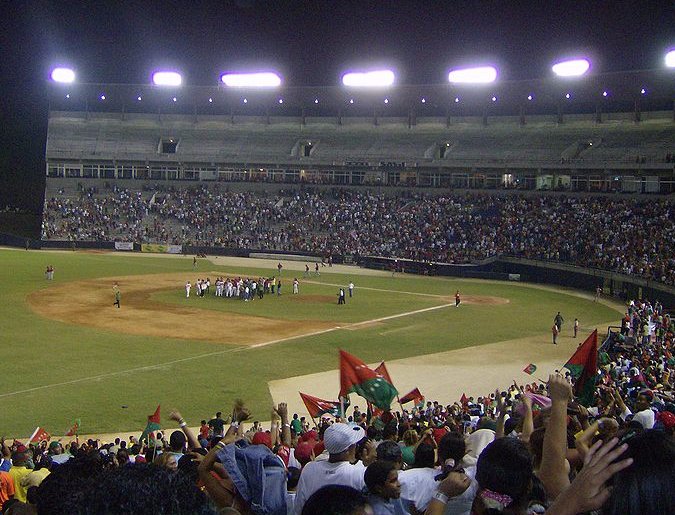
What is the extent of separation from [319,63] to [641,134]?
36331 millimetres

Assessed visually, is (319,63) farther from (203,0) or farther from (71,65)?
(71,65)

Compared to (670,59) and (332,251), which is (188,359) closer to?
(332,251)

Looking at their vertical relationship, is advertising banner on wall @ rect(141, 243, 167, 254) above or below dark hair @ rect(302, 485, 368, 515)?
below

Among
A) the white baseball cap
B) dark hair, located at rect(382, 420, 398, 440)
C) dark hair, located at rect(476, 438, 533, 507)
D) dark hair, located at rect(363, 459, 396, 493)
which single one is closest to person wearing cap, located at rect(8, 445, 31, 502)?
the white baseball cap

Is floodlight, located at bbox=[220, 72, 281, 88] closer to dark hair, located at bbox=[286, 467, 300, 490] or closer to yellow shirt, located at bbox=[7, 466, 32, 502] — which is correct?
yellow shirt, located at bbox=[7, 466, 32, 502]

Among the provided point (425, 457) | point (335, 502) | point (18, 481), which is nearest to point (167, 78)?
point (18, 481)

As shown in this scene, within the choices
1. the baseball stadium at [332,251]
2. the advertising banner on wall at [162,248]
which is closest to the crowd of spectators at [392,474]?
the baseball stadium at [332,251]

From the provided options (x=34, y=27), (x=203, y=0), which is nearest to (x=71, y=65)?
(x=34, y=27)

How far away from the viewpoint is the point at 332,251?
75.4 metres

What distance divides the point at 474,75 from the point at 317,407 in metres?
64.9

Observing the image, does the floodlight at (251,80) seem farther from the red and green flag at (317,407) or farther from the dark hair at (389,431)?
the dark hair at (389,431)

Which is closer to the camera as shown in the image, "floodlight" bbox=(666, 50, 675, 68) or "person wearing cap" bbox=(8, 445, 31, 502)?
"person wearing cap" bbox=(8, 445, 31, 502)

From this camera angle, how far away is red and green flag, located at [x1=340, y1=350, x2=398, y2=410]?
14.2 metres

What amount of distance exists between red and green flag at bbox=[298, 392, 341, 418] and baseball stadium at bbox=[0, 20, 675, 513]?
0.30 ft
